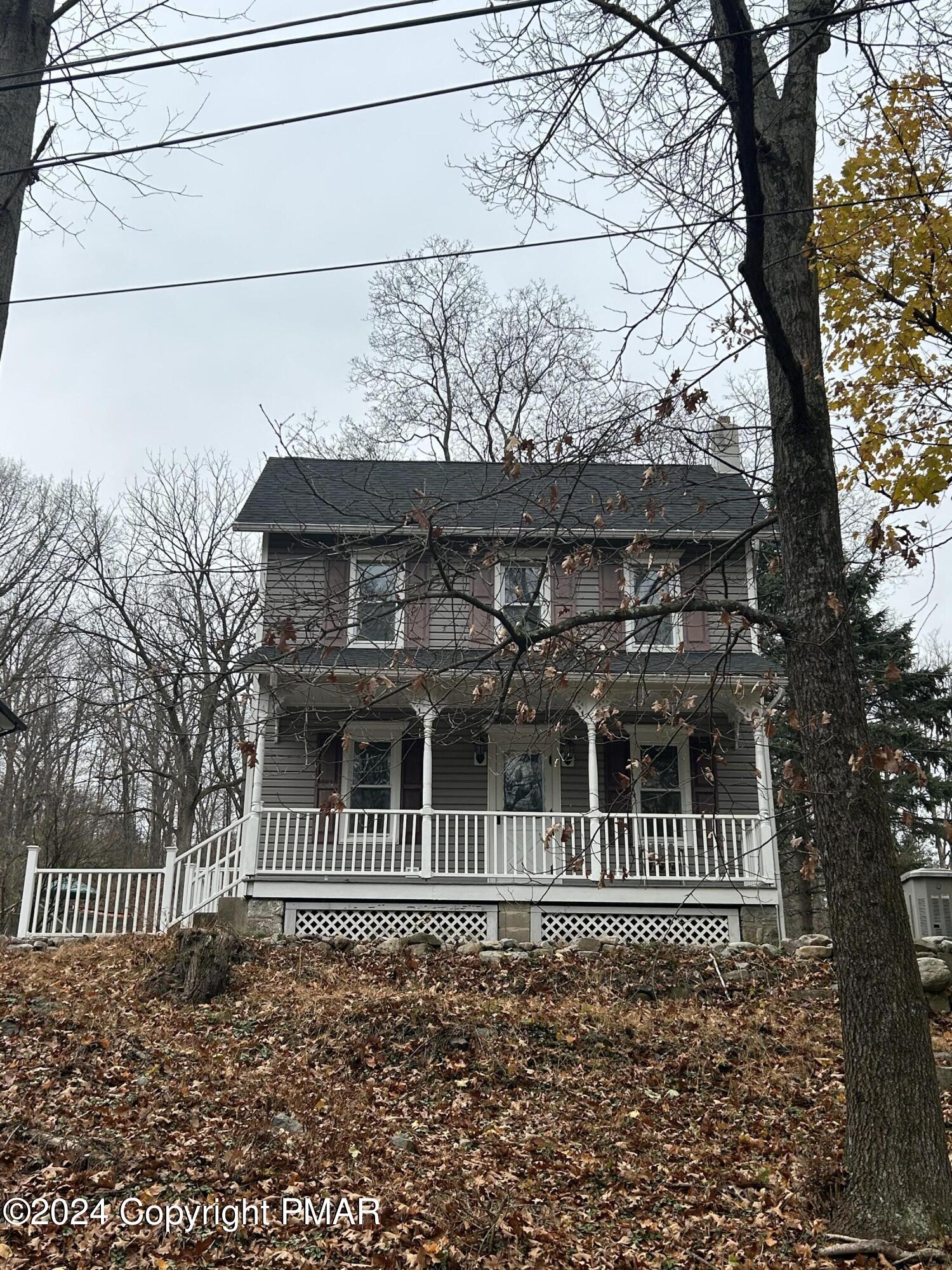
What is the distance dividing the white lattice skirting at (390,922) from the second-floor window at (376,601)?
3677 mm

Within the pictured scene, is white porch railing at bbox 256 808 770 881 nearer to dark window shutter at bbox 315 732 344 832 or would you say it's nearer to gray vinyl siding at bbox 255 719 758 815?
gray vinyl siding at bbox 255 719 758 815

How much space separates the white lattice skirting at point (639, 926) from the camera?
556 inches

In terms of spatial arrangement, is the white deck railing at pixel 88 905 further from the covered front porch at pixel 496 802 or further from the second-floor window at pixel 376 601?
the second-floor window at pixel 376 601

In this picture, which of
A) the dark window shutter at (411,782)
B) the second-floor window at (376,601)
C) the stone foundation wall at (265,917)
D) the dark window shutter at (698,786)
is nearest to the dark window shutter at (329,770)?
the dark window shutter at (411,782)

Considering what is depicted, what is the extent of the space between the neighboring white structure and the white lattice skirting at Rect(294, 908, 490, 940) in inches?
211

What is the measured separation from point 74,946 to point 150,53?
10796 mm

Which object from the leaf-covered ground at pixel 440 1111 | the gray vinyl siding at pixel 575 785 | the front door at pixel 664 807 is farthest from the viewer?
the gray vinyl siding at pixel 575 785

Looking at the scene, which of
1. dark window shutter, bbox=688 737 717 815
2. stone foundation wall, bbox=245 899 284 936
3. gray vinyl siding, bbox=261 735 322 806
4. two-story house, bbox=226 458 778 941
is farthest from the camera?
dark window shutter, bbox=688 737 717 815

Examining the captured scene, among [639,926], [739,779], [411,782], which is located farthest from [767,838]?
[411,782]

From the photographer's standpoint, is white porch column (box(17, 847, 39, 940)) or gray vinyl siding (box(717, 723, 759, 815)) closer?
white porch column (box(17, 847, 39, 940))

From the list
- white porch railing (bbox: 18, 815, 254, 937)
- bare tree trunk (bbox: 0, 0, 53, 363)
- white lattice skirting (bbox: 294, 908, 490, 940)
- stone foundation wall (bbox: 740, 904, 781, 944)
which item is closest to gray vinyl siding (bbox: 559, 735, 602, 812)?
white lattice skirting (bbox: 294, 908, 490, 940)

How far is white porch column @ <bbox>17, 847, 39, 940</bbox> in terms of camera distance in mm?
14656

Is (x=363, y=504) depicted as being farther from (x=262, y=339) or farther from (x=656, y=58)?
(x=656, y=58)

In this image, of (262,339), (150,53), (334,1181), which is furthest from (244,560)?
(262,339)
